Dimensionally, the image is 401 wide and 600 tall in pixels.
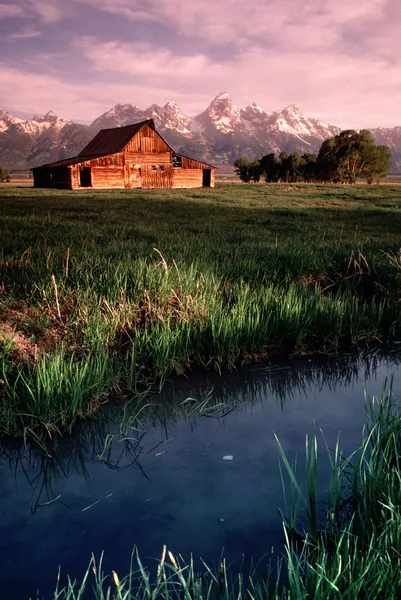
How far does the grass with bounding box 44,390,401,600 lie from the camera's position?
169cm

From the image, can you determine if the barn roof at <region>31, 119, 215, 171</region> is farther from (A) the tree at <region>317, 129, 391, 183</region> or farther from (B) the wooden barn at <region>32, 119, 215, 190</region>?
(A) the tree at <region>317, 129, 391, 183</region>

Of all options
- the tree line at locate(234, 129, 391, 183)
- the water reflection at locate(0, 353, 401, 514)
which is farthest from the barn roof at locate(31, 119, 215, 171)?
the water reflection at locate(0, 353, 401, 514)

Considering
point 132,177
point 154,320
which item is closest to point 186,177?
point 132,177

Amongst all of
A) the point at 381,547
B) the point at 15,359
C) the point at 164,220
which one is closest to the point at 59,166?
the point at 164,220

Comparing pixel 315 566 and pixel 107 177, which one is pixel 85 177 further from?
pixel 315 566

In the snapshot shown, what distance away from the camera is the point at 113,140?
150 feet

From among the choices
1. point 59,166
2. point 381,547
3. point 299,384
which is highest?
point 59,166

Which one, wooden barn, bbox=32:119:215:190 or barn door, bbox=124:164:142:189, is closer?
wooden barn, bbox=32:119:215:190

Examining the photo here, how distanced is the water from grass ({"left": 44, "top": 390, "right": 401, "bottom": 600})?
0.10 metres

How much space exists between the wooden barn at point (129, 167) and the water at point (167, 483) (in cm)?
3920

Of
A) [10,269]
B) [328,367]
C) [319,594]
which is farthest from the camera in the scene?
[10,269]

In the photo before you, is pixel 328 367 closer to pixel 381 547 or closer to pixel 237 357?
pixel 237 357

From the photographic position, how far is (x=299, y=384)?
438cm

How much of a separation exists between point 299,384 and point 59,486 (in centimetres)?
237
